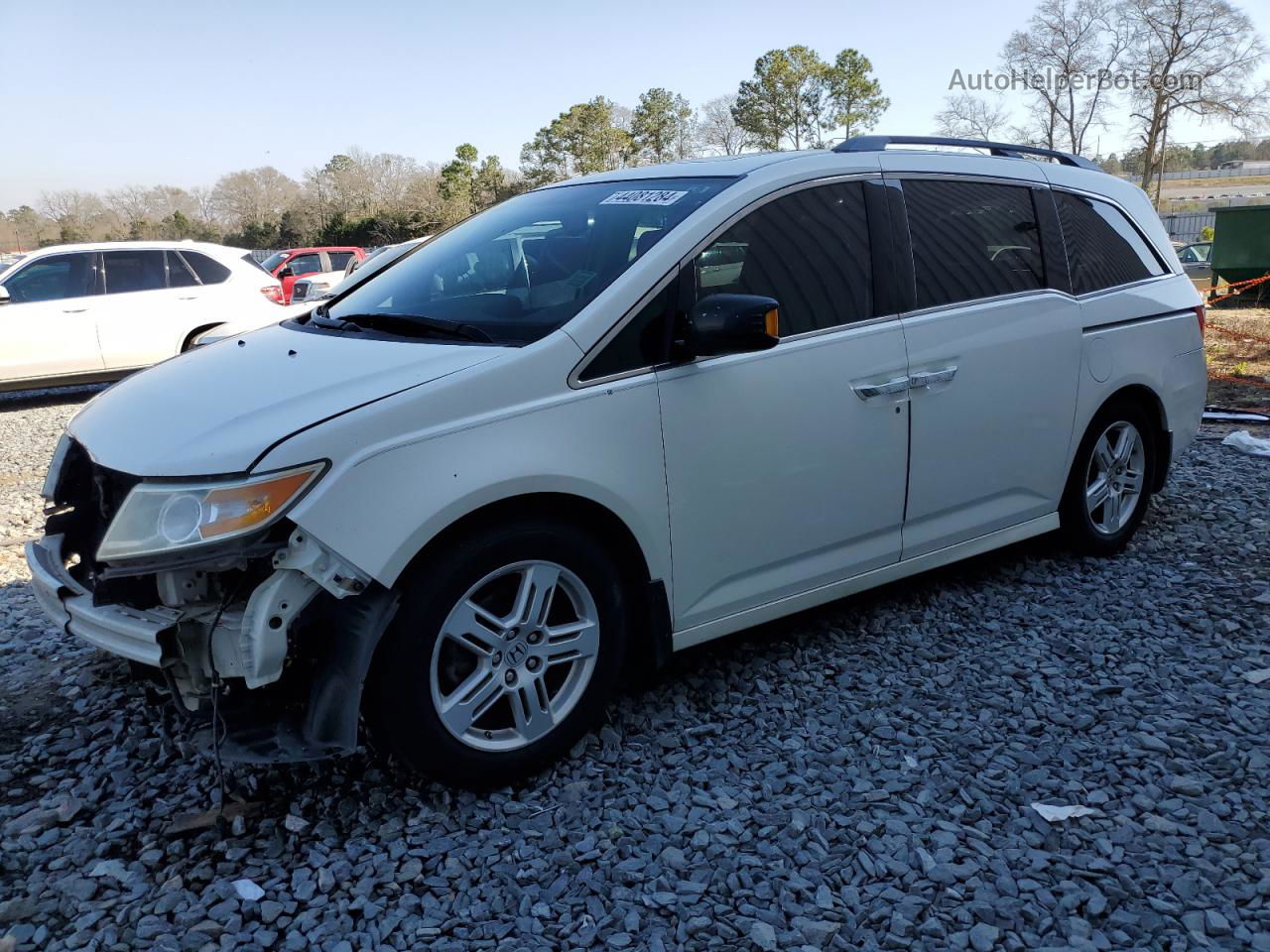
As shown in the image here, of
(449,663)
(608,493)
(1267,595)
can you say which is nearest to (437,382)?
(608,493)

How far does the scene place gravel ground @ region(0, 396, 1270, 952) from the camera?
2.44m

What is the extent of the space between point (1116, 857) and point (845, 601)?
1.85m

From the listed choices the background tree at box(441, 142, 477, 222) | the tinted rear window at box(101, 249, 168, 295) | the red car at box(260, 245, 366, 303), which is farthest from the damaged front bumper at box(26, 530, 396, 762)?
the background tree at box(441, 142, 477, 222)

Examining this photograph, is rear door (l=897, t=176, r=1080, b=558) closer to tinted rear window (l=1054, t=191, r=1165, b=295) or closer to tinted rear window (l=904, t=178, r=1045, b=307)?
tinted rear window (l=904, t=178, r=1045, b=307)

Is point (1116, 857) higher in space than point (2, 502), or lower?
lower

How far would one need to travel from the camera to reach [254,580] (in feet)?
8.55

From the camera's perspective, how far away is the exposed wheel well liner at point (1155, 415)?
4609mm

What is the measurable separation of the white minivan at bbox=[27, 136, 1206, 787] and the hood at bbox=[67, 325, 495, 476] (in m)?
0.01

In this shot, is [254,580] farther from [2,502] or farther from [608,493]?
[2,502]

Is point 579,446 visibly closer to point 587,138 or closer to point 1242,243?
point 1242,243

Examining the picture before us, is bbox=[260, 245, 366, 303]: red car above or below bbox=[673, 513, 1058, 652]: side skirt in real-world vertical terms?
above

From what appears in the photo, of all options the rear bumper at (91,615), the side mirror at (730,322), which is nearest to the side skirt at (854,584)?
the side mirror at (730,322)

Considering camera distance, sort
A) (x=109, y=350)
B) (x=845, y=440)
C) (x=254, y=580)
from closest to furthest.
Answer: (x=254, y=580), (x=845, y=440), (x=109, y=350)

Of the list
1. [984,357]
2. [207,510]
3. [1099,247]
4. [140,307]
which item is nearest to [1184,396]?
[1099,247]
